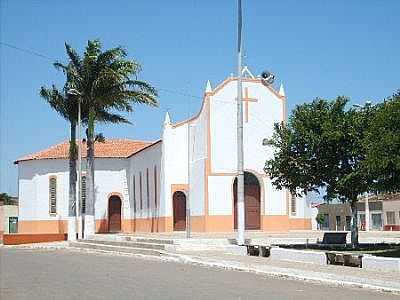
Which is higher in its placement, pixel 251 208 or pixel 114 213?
pixel 251 208

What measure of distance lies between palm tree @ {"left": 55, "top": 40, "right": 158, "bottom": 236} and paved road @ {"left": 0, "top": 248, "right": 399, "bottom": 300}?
16908mm

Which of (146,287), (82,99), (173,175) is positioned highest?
(82,99)

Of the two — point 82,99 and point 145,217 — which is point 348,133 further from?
point 145,217

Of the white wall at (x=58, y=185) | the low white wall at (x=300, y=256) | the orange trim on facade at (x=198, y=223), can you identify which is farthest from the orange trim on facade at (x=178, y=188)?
the low white wall at (x=300, y=256)

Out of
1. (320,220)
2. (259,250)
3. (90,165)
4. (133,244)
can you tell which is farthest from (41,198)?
(259,250)

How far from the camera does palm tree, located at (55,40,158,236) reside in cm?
3672

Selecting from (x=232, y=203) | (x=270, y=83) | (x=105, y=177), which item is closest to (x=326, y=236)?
(x=232, y=203)

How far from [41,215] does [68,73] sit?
66.1 ft

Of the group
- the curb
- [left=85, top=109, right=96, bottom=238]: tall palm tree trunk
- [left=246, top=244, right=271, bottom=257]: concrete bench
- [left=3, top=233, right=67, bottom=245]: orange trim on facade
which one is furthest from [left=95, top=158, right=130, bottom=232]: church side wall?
[left=246, top=244, right=271, bottom=257]: concrete bench

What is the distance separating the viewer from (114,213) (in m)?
54.3

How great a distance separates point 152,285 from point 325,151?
447 inches

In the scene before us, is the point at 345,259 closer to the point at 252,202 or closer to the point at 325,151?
the point at 325,151

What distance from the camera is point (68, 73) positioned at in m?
37.2

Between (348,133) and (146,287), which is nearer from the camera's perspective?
(146,287)
